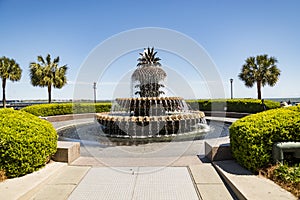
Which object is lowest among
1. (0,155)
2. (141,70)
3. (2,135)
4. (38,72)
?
(0,155)

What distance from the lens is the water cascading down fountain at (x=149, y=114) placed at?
993cm

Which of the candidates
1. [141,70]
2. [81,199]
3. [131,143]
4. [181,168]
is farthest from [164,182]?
[141,70]

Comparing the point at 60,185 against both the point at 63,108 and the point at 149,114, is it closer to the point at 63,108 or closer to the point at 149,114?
the point at 149,114

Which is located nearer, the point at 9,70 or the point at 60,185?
the point at 60,185

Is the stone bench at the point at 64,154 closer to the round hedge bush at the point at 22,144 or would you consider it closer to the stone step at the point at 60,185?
the round hedge bush at the point at 22,144

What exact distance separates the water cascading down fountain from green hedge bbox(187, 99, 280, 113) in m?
9.17

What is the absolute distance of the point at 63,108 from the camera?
69.2 feet

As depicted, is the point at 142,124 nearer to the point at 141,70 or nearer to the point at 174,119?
the point at 174,119

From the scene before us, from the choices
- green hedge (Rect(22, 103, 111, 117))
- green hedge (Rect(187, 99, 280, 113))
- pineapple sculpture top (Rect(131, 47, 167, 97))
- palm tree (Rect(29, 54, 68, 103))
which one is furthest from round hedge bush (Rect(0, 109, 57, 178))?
palm tree (Rect(29, 54, 68, 103))

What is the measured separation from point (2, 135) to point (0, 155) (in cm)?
41

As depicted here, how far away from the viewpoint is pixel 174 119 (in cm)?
991

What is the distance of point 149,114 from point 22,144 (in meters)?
7.95

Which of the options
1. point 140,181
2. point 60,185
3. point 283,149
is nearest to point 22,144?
point 60,185

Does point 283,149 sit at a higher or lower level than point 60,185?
higher
